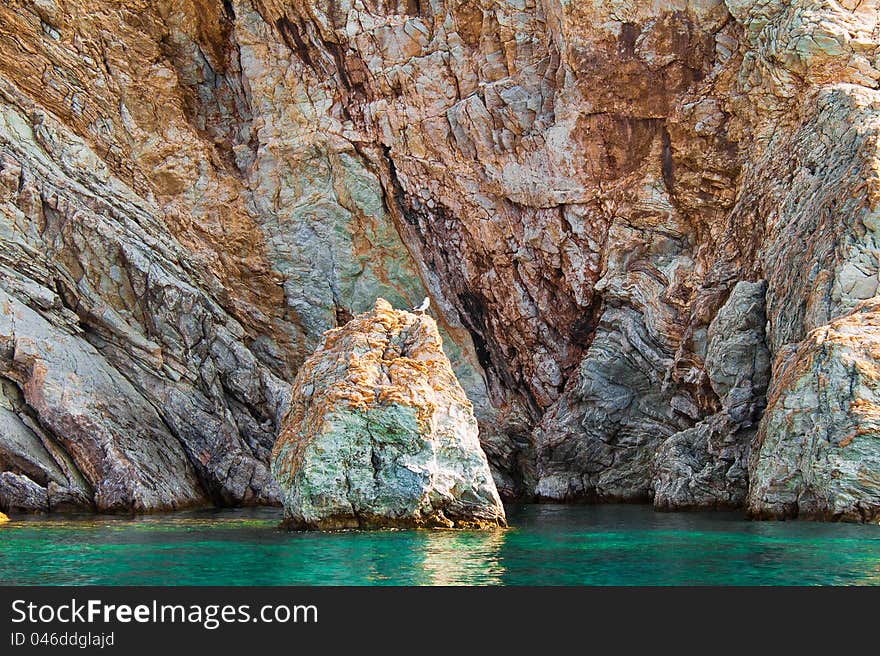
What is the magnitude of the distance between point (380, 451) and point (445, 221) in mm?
26632

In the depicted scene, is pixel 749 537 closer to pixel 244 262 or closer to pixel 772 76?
pixel 772 76

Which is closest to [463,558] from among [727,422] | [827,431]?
[827,431]

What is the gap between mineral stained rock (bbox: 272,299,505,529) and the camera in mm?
31891

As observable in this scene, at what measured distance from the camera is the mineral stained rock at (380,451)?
31891mm

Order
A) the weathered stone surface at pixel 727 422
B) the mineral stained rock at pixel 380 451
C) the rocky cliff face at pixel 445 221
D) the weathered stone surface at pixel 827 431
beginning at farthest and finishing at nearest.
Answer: the rocky cliff face at pixel 445 221 < the weathered stone surface at pixel 727 422 < the mineral stained rock at pixel 380 451 < the weathered stone surface at pixel 827 431

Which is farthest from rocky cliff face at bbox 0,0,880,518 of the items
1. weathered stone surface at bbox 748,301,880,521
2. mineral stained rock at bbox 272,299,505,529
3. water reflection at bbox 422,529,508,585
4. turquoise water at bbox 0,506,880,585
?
water reflection at bbox 422,529,508,585

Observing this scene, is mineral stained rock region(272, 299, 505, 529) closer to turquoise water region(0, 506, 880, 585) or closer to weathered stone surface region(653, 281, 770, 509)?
turquoise water region(0, 506, 880, 585)

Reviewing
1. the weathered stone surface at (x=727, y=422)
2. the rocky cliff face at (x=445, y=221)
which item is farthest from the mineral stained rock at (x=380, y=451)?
the weathered stone surface at (x=727, y=422)

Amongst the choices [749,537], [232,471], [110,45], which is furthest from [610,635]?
[110,45]

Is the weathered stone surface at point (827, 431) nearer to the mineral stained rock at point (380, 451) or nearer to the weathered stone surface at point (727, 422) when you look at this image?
the weathered stone surface at point (727, 422)

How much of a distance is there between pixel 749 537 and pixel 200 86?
44.0 meters

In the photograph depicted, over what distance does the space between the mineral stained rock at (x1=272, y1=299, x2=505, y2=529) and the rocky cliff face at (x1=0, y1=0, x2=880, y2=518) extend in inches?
394

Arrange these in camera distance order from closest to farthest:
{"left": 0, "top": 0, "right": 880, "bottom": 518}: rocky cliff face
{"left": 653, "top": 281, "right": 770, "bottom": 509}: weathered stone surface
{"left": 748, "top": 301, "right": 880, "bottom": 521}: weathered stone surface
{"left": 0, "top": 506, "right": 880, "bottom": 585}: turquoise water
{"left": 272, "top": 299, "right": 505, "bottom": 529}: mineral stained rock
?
{"left": 0, "top": 506, "right": 880, "bottom": 585}: turquoise water → {"left": 748, "top": 301, "right": 880, "bottom": 521}: weathered stone surface → {"left": 272, "top": 299, "right": 505, "bottom": 529}: mineral stained rock → {"left": 653, "top": 281, "right": 770, "bottom": 509}: weathered stone surface → {"left": 0, "top": 0, "right": 880, "bottom": 518}: rocky cliff face

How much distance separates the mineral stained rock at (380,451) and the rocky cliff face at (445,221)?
1000 cm
